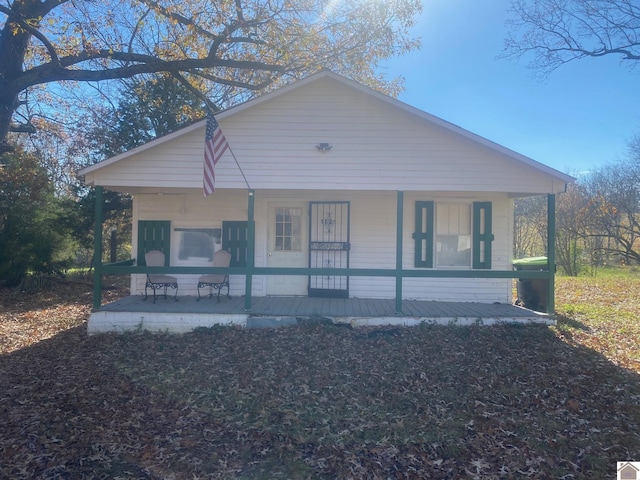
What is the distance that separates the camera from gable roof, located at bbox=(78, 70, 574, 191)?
798 cm

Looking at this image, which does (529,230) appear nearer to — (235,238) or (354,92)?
(354,92)

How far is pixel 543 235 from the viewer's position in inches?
836

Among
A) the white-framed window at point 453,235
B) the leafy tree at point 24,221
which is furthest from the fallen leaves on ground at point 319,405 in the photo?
the leafy tree at point 24,221

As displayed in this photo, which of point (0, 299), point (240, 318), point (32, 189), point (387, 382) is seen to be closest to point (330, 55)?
point (240, 318)

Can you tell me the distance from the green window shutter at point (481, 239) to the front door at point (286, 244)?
3.75 m

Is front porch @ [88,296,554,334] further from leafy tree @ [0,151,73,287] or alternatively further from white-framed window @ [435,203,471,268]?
leafy tree @ [0,151,73,287]

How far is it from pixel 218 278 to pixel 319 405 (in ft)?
15.1

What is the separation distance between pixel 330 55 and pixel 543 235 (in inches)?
557

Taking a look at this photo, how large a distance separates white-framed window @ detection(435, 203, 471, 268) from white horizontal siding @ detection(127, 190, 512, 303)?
30 centimetres

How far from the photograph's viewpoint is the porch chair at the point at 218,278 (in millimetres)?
9062

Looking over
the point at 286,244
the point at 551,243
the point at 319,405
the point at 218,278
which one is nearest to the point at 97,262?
the point at 218,278

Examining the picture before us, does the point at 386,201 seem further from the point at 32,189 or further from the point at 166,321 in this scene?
the point at 32,189

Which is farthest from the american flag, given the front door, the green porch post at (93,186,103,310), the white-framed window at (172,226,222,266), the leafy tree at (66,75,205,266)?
the leafy tree at (66,75,205,266)

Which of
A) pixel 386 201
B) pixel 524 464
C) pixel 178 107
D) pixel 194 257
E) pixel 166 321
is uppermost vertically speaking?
pixel 178 107
